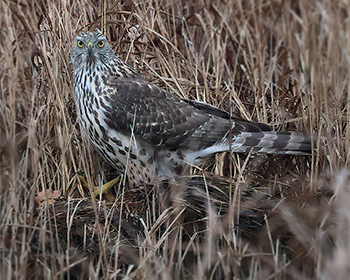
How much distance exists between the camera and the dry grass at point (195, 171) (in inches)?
86.9

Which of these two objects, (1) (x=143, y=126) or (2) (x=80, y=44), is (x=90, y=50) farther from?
(1) (x=143, y=126)

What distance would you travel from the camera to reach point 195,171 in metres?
3.29

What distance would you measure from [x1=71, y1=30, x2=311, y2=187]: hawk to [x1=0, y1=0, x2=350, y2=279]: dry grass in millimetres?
147

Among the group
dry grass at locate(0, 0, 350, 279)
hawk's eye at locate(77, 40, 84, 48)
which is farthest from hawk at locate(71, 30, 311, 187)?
dry grass at locate(0, 0, 350, 279)

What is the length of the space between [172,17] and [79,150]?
1.35 meters

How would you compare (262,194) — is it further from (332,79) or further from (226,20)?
(226,20)

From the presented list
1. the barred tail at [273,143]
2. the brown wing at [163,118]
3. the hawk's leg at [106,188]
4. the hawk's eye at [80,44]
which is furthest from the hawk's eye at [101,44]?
the barred tail at [273,143]

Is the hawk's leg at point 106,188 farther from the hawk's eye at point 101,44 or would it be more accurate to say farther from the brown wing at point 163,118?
the hawk's eye at point 101,44

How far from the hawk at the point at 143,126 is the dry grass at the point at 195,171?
15 centimetres

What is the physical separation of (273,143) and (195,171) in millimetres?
541

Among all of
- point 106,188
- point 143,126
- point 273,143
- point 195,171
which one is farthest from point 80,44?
point 273,143

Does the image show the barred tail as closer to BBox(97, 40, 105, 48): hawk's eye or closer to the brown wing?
the brown wing

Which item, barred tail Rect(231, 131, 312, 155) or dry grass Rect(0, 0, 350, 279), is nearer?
dry grass Rect(0, 0, 350, 279)

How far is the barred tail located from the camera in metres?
3.10
